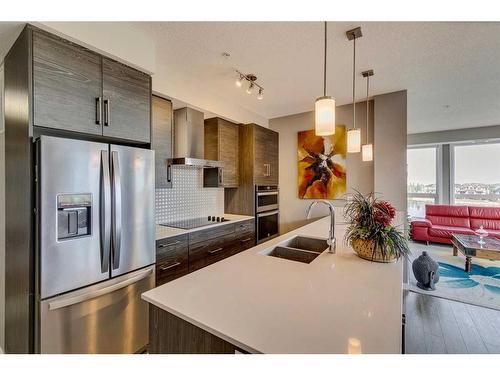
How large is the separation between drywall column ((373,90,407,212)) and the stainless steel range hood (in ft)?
7.46

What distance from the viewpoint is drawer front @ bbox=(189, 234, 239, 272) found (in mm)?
2400

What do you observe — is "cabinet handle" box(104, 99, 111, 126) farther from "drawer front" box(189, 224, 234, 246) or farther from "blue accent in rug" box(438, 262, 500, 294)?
"blue accent in rug" box(438, 262, 500, 294)

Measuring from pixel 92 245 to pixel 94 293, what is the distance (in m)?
0.30

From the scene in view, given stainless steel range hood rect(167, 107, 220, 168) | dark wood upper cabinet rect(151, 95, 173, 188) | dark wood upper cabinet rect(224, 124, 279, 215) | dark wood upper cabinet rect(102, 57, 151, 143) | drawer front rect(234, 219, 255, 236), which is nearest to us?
dark wood upper cabinet rect(102, 57, 151, 143)

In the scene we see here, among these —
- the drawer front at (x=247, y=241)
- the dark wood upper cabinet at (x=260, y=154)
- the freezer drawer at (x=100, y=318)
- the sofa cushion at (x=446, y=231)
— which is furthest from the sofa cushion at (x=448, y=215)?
the freezer drawer at (x=100, y=318)

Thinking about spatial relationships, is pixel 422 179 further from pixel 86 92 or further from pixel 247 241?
pixel 86 92

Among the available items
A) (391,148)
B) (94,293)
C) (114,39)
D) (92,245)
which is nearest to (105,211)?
(92,245)

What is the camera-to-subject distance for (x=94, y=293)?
147 centimetres

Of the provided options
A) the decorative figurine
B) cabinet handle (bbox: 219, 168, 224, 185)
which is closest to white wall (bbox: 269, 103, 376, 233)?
the decorative figurine

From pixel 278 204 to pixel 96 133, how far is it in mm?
3155

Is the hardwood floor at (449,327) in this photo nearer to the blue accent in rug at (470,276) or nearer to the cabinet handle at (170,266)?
the blue accent in rug at (470,276)

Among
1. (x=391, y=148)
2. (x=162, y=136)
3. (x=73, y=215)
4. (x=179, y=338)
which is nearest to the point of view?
(x=179, y=338)

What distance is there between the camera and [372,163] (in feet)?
10.9

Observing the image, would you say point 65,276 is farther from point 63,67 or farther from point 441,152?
point 441,152
